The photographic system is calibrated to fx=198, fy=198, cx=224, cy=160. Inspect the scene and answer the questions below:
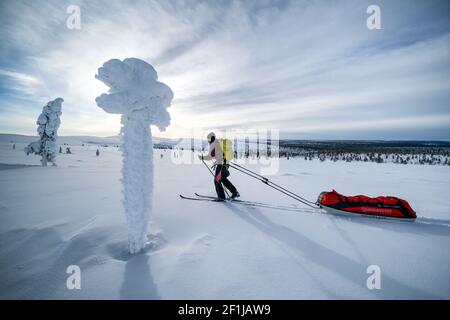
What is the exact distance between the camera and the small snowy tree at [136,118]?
9.93 feet

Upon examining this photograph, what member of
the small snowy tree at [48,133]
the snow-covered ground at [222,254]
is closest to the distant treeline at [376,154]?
the snow-covered ground at [222,254]

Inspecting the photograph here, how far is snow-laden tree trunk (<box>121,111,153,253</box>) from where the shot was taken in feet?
10.6

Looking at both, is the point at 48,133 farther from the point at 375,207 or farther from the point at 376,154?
the point at 376,154

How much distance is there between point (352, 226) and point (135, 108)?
4881 millimetres

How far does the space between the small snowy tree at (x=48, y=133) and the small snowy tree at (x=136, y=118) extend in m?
21.5

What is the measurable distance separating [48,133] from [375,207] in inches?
1001

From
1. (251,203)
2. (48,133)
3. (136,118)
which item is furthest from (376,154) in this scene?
(48,133)

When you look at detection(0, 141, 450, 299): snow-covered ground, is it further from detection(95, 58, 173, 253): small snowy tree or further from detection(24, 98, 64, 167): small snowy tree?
detection(24, 98, 64, 167): small snowy tree

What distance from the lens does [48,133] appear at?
62.7ft

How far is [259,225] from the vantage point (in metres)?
4.40

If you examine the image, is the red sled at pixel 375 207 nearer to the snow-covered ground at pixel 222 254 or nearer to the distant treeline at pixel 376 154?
the snow-covered ground at pixel 222 254
